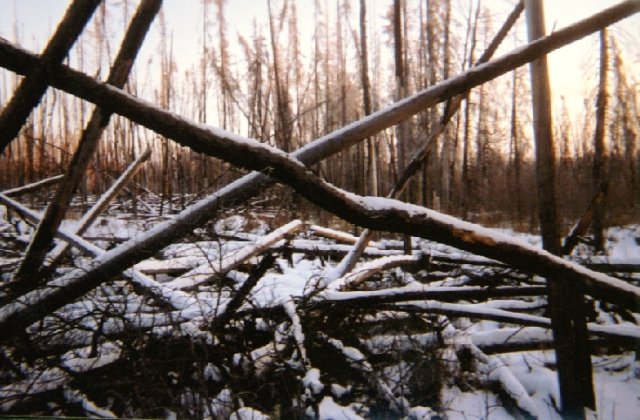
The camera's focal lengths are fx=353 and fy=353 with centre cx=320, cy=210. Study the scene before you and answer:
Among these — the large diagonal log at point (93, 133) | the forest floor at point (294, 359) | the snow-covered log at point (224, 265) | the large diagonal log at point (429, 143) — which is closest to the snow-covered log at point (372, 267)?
the forest floor at point (294, 359)

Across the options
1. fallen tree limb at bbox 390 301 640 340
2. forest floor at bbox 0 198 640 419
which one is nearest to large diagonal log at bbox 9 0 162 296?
forest floor at bbox 0 198 640 419

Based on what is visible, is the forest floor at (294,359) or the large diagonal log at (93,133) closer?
the large diagonal log at (93,133)

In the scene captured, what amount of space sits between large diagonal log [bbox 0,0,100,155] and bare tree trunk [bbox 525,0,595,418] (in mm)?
2062

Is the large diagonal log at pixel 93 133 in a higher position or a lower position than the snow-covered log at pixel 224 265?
higher

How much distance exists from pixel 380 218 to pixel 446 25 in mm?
19351

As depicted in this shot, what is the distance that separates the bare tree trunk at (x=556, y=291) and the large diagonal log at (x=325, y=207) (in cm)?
28

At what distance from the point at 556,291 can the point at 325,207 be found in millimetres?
1539

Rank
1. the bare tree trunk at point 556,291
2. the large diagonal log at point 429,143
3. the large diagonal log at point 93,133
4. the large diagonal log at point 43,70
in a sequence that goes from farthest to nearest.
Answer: the large diagonal log at point 429,143 < the bare tree trunk at point 556,291 < the large diagonal log at point 93,133 < the large diagonal log at point 43,70

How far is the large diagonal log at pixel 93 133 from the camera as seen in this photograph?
1734 millimetres

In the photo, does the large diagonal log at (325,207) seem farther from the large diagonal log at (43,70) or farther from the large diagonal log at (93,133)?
the large diagonal log at (93,133)

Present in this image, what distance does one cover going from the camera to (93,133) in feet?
6.29

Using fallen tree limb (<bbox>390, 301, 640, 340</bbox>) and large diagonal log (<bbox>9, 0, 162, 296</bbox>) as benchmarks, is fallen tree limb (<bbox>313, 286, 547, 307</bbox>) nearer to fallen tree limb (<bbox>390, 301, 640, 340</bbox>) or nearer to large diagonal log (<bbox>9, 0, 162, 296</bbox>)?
fallen tree limb (<bbox>390, 301, 640, 340</bbox>)

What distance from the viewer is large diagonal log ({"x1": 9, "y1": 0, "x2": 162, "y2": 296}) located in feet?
5.69

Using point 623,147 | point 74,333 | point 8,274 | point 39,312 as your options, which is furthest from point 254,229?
point 623,147
